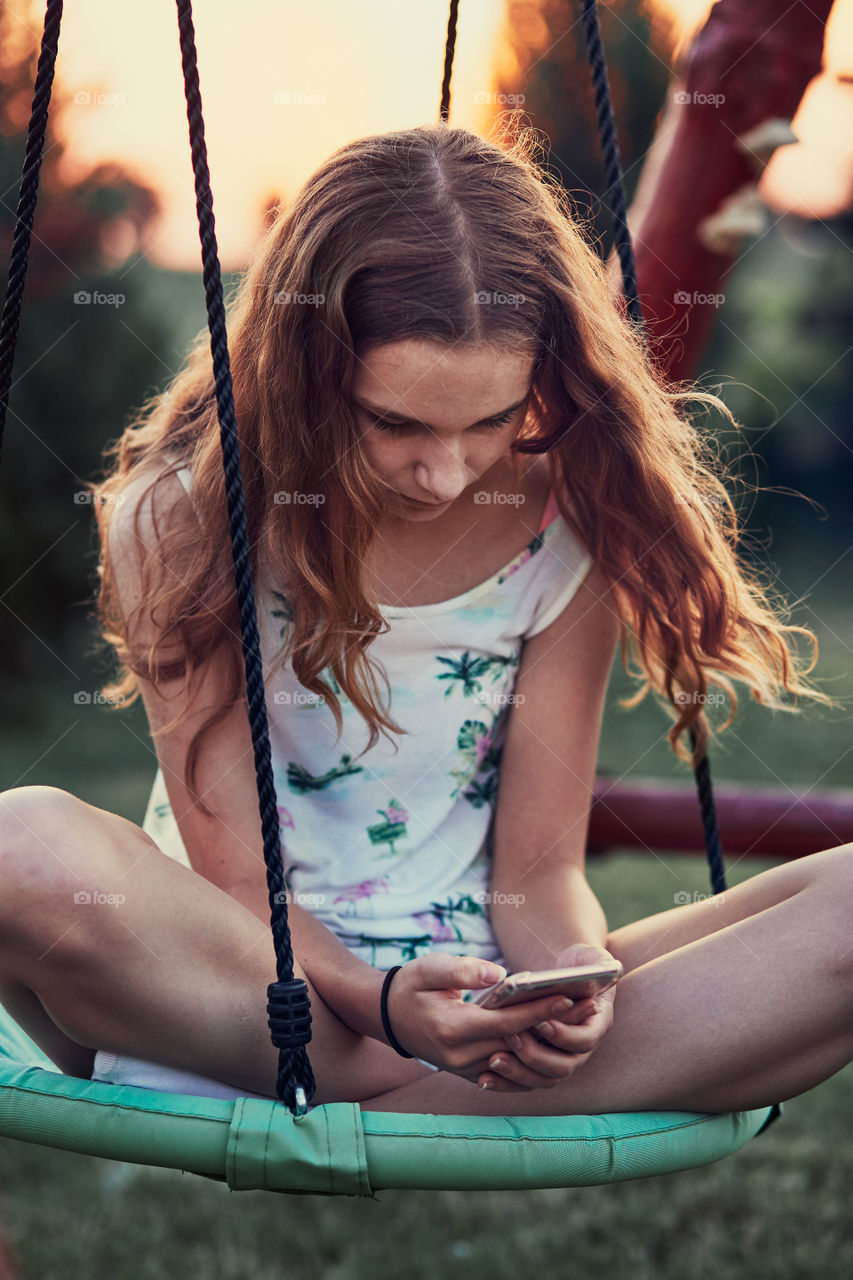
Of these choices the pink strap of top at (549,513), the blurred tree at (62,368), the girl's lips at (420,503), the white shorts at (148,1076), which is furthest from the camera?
the blurred tree at (62,368)

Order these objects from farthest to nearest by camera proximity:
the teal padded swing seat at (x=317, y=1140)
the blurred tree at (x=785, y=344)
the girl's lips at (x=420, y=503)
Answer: the blurred tree at (x=785, y=344), the girl's lips at (x=420, y=503), the teal padded swing seat at (x=317, y=1140)

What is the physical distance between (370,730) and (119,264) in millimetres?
3844

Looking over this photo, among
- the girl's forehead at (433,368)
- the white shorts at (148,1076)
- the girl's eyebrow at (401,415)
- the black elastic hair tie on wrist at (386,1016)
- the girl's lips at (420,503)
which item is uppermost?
the girl's forehead at (433,368)

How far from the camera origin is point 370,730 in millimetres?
1254

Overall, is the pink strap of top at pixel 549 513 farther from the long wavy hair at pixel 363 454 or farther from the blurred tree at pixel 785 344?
the blurred tree at pixel 785 344

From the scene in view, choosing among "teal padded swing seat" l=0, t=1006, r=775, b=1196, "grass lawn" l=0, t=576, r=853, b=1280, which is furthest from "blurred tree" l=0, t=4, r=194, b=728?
"teal padded swing seat" l=0, t=1006, r=775, b=1196

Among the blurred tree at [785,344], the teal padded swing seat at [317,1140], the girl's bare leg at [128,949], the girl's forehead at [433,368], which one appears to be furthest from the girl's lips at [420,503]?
the blurred tree at [785,344]

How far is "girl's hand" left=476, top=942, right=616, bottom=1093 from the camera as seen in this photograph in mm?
928

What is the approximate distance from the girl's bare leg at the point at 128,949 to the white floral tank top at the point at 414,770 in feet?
0.72

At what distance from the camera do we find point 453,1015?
3.11 feet

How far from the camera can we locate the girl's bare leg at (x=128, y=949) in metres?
0.90

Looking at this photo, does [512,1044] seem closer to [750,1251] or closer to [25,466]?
[750,1251]

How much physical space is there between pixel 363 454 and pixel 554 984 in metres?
0.51

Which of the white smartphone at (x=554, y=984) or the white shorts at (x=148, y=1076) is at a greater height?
the white smartphone at (x=554, y=984)
